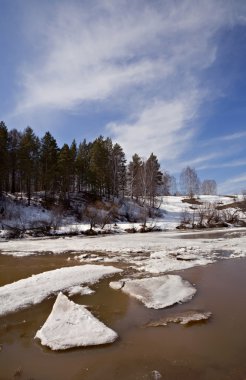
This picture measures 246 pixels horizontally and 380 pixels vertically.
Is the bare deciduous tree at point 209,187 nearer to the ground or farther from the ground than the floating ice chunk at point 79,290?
farther from the ground

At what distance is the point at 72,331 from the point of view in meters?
6.73

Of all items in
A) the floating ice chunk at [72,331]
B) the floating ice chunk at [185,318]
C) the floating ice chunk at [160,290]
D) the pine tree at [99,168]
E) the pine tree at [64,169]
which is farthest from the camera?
the pine tree at [99,168]

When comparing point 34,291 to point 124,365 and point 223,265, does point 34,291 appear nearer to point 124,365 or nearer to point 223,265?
point 124,365

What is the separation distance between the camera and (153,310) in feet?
27.7

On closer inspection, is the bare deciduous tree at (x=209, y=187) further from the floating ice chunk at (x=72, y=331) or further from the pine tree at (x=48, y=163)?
the floating ice chunk at (x=72, y=331)

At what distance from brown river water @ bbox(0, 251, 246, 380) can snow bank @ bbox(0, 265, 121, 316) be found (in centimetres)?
52

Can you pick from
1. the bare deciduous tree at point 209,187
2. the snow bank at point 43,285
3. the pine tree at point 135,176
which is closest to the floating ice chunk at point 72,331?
the snow bank at point 43,285

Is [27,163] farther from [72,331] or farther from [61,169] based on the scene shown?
[72,331]

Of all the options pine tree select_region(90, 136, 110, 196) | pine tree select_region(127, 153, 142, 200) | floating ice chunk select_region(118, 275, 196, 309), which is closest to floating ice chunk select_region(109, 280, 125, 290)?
floating ice chunk select_region(118, 275, 196, 309)

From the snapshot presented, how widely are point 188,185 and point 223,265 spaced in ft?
279

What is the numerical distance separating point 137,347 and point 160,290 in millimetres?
3897

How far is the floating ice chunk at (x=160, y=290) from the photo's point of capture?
29.9 ft

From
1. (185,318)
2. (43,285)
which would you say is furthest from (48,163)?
(185,318)

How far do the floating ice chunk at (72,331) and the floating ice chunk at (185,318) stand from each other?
4.09 ft
